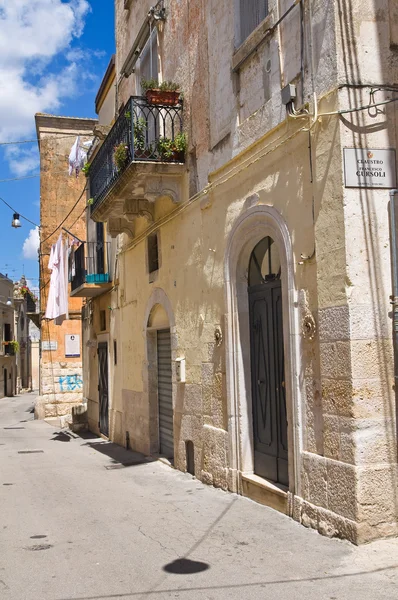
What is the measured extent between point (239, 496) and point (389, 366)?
3053 millimetres

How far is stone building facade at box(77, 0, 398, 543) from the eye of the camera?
5.90m

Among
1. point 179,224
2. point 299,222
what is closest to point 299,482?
point 299,222

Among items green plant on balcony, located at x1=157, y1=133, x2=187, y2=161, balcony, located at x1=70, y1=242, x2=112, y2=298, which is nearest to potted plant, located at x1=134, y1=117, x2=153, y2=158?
green plant on balcony, located at x1=157, y1=133, x2=187, y2=161

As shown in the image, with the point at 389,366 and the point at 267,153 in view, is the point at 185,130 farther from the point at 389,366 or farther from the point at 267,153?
the point at 389,366

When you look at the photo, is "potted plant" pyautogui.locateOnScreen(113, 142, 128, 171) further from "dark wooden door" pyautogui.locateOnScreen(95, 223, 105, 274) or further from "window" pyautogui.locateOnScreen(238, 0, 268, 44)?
"dark wooden door" pyautogui.locateOnScreen(95, 223, 105, 274)

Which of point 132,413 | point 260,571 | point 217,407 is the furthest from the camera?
point 132,413

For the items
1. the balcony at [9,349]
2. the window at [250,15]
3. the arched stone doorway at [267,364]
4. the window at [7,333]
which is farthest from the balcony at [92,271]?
the window at [7,333]

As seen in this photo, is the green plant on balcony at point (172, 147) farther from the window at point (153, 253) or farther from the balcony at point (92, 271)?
the balcony at point (92, 271)

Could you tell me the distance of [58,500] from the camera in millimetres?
8523

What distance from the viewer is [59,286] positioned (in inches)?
664

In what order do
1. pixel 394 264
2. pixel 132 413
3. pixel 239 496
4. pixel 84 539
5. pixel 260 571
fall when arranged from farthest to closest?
pixel 132 413 → pixel 239 496 → pixel 84 539 → pixel 394 264 → pixel 260 571

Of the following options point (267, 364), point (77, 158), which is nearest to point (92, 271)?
point (77, 158)

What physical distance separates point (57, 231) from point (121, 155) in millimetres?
15330

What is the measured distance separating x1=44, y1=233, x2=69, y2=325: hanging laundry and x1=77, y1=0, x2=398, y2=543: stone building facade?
3877mm
